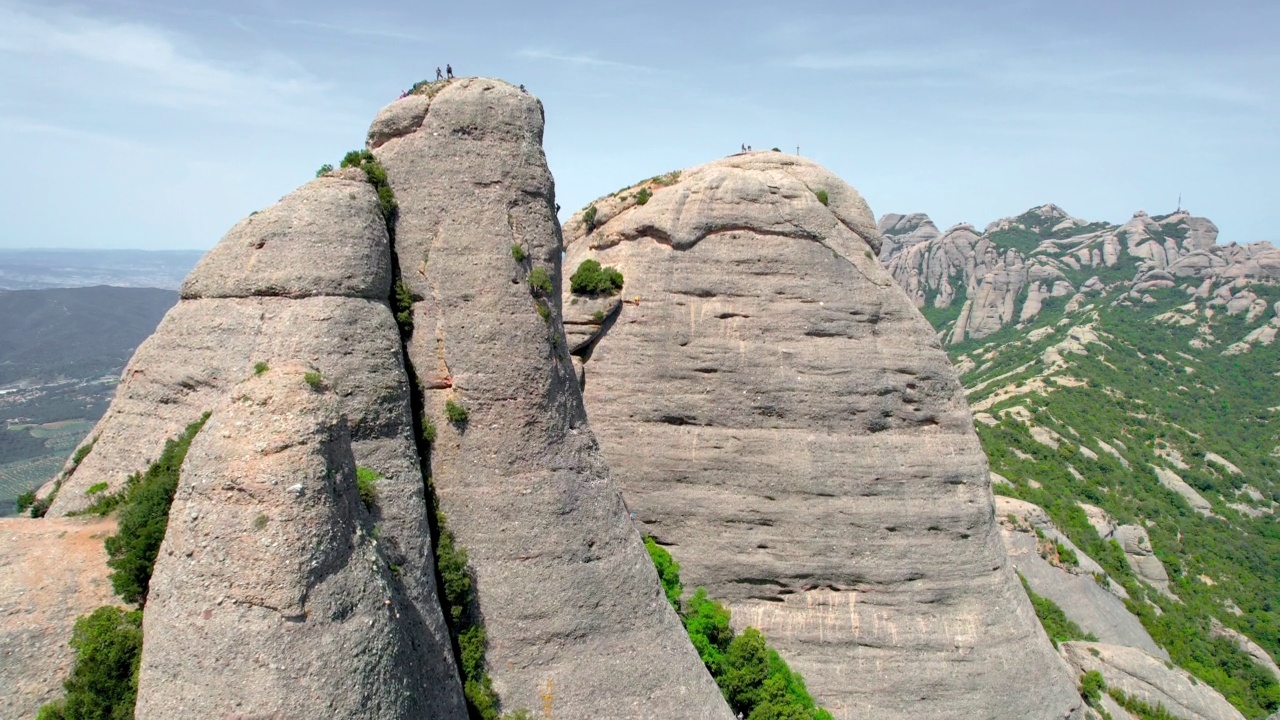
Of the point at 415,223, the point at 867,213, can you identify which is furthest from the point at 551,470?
the point at 867,213

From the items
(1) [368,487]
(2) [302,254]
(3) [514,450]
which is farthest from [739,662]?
(2) [302,254]

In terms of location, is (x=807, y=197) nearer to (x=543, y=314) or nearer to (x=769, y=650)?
(x=543, y=314)

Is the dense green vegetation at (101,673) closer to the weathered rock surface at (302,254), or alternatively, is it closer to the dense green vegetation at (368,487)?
the dense green vegetation at (368,487)

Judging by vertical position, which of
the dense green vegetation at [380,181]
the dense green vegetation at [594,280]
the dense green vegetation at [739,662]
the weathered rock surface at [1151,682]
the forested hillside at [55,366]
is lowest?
the forested hillside at [55,366]

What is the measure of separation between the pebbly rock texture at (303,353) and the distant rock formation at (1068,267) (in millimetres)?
113383

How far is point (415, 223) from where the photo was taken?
16688mm

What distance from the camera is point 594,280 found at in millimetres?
23703

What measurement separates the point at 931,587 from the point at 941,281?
5516 inches

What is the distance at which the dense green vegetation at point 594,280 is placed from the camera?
2361 centimetres

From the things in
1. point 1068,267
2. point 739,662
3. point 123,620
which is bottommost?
point 739,662

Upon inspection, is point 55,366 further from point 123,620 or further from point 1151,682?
point 1151,682

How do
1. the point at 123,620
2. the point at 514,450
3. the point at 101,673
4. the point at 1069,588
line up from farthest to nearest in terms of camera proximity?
1. the point at 1069,588
2. the point at 514,450
3. the point at 123,620
4. the point at 101,673

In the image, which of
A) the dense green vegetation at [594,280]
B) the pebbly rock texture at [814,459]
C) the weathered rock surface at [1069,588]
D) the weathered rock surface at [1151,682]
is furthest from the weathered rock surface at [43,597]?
the weathered rock surface at [1069,588]

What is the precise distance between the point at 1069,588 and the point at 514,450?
3309 centimetres
